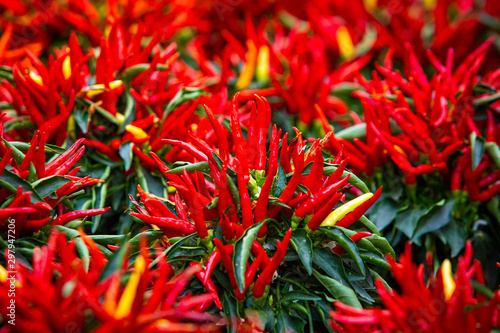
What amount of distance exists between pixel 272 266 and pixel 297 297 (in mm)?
70

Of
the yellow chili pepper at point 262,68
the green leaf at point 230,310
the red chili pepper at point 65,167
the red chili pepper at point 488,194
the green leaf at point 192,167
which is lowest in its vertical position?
the green leaf at point 230,310

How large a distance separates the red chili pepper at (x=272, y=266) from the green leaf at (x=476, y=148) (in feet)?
1.67

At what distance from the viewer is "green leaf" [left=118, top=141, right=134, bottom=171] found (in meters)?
1.04

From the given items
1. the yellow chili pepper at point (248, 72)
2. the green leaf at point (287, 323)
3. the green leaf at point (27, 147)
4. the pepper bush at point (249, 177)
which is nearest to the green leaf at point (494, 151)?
the pepper bush at point (249, 177)

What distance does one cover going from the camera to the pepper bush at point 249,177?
0.69m

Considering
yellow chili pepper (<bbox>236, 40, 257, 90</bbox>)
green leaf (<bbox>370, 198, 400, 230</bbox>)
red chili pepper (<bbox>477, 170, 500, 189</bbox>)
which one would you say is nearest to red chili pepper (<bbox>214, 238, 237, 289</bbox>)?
green leaf (<bbox>370, 198, 400, 230</bbox>)

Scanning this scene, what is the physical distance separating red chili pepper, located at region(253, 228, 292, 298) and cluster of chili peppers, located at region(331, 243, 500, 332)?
0.37ft

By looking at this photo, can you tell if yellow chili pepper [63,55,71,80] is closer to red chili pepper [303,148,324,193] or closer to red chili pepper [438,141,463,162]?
red chili pepper [303,148,324,193]

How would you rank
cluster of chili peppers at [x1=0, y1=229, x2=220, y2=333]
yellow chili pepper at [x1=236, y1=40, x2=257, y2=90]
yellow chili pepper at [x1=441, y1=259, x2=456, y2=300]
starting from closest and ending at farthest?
cluster of chili peppers at [x1=0, y1=229, x2=220, y2=333] → yellow chili pepper at [x1=441, y1=259, x2=456, y2=300] → yellow chili pepper at [x1=236, y1=40, x2=257, y2=90]

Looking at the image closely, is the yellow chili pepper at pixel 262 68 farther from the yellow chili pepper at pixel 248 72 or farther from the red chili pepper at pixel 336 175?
the red chili pepper at pixel 336 175

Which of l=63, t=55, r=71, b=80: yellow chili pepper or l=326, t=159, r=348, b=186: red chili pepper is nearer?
l=326, t=159, r=348, b=186: red chili pepper

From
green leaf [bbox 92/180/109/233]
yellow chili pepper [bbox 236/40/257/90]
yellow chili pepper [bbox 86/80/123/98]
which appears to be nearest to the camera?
green leaf [bbox 92/180/109/233]

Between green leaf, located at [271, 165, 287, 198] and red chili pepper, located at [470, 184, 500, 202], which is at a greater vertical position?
green leaf, located at [271, 165, 287, 198]

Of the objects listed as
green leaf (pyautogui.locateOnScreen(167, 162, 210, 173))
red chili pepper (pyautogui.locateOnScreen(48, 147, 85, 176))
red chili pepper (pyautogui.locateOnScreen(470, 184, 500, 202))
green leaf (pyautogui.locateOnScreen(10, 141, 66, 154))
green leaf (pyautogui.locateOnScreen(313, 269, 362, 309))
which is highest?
green leaf (pyautogui.locateOnScreen(10, 141, 66, 154))
